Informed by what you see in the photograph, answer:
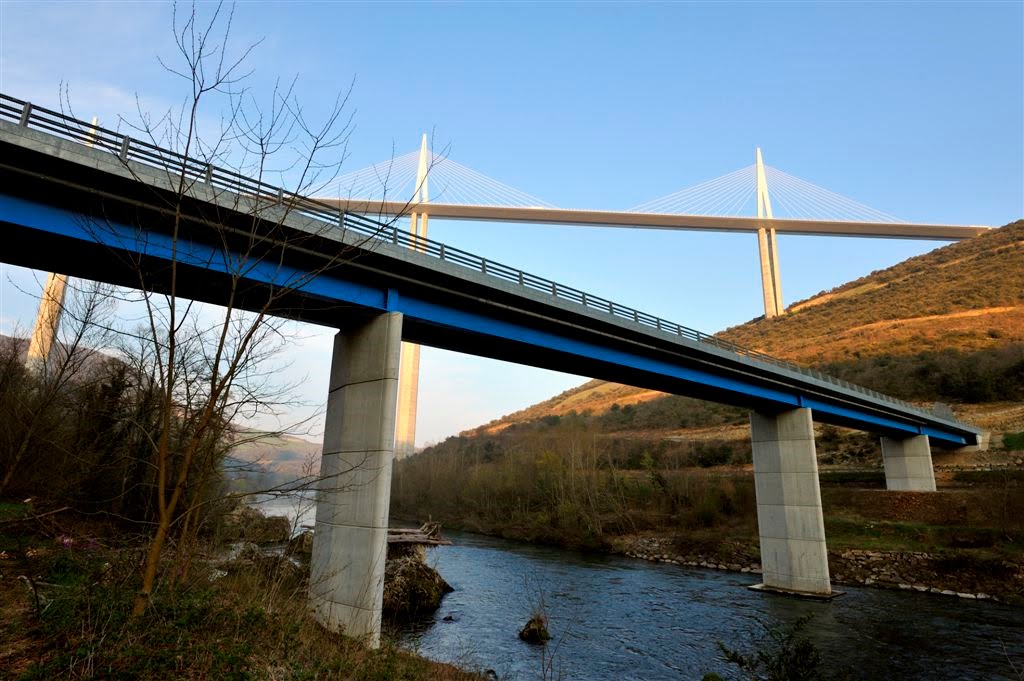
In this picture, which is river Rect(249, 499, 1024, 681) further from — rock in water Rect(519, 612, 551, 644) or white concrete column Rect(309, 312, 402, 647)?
white concrete column Rect(309, 312, 402, 647)

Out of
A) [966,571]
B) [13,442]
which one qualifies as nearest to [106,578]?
[13,442]

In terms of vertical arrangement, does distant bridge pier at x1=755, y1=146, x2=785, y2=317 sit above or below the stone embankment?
above

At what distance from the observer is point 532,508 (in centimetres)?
5075

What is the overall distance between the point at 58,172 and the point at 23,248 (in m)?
2.45

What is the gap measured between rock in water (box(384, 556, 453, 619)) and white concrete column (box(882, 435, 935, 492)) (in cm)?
3489

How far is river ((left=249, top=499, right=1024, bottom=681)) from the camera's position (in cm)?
1419

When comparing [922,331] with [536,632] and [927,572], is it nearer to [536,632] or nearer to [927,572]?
[927,572]

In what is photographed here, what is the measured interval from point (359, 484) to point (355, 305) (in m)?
4.64

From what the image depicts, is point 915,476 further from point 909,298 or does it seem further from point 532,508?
point 909,298

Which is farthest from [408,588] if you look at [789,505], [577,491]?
[577,491]

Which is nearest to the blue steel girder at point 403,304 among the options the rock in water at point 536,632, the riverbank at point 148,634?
the riverbank at point 148,634

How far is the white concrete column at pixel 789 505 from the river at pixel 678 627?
1.67 meters

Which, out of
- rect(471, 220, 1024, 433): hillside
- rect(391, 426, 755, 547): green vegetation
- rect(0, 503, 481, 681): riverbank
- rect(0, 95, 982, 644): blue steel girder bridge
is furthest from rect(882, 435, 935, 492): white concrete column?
rect(0, 503, 481, 681): riverbank

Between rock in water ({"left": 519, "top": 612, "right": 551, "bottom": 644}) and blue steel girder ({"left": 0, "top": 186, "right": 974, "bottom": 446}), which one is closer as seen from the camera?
blue steel girder ({"left": 0, "top": 186, "right": 974, "bottom": 446})
